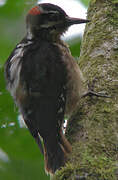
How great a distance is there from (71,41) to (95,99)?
1.04 meters

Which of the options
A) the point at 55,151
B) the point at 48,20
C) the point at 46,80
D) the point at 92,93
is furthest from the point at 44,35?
the point at 55,151

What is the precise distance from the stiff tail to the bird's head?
3.44ft

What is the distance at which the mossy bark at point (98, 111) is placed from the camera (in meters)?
1.92

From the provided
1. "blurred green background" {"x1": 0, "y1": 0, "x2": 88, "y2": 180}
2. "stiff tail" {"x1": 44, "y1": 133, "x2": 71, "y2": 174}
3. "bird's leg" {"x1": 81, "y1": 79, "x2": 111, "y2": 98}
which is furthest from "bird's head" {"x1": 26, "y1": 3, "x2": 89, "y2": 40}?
"stiff tail" {"x1": 44, "y1": 133, "x2": 71, "y2": 174}

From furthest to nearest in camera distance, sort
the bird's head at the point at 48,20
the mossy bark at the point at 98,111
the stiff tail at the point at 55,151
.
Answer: the bird's head at the point at 48,20 → the stiff tail at the point at 55,151 → the mossy bark at the point at 98,111

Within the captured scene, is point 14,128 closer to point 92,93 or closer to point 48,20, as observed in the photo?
point 92,93

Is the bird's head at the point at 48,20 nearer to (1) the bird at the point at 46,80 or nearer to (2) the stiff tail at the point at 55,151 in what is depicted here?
(1) the bird at the point at 46,80

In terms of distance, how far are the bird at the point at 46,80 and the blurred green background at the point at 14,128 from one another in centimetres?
13

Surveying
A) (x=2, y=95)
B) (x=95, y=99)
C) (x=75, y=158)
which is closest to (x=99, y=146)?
(x=75, y=158)

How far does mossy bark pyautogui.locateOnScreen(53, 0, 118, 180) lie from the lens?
192 centimetres

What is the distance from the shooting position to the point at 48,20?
2990 mm

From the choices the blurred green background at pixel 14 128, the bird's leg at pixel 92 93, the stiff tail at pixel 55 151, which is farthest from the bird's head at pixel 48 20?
the stiff tail at pixel 55 151

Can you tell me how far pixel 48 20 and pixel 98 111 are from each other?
1065 millimetres

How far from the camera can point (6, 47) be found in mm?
3148
